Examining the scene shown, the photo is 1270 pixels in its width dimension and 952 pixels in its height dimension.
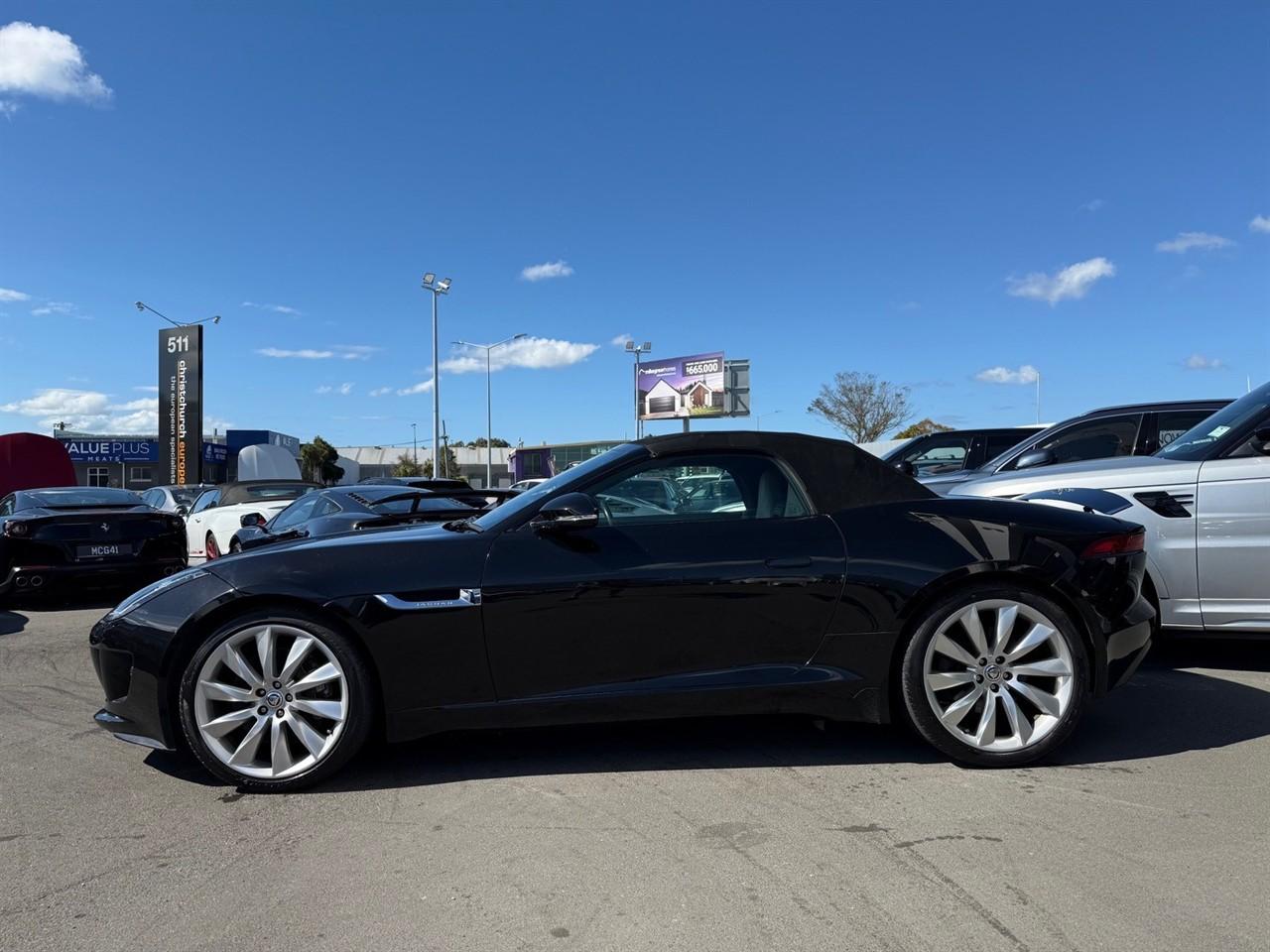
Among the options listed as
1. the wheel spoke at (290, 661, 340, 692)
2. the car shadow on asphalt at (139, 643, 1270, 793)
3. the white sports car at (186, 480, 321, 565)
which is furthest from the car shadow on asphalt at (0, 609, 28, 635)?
the wheel spoke at (290, 661, 340, 692)

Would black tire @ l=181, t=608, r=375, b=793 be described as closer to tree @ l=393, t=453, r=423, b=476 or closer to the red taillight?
the red taillight

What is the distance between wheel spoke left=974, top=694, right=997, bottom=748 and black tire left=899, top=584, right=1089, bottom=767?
42 millimetres

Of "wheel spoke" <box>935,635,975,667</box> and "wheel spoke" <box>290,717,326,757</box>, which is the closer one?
"wheel spoke" <box>290,717,326,757</box>

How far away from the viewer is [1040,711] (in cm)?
382

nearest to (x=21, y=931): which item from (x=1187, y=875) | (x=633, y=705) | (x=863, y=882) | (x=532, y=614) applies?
(x=532, y=614)

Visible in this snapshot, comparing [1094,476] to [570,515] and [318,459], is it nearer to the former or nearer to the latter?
[570,515]

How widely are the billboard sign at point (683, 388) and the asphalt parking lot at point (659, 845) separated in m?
53.6

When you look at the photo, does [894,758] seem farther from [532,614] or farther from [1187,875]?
[532,614]

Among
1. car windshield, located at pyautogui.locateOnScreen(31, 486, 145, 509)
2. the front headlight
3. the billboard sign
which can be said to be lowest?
the front headlight

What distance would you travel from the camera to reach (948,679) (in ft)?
12.4

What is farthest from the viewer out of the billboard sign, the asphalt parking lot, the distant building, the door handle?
the distant building

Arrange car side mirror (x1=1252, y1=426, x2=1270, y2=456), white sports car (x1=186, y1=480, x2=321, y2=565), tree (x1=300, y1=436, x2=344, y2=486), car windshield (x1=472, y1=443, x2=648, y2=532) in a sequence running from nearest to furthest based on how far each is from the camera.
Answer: car windshield (x1=472, y1=443, x2=648, y2=532) < car side mirror (x1=1252, y1=426, x2=1270, y2=456) < white sports car (x1=186, y1=480, x2=321, y2=565) < tree (x1=300, y1=436, x2=344, y2=486)

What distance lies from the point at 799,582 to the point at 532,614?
1091 mm

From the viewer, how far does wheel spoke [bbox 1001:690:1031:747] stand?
379 cm
